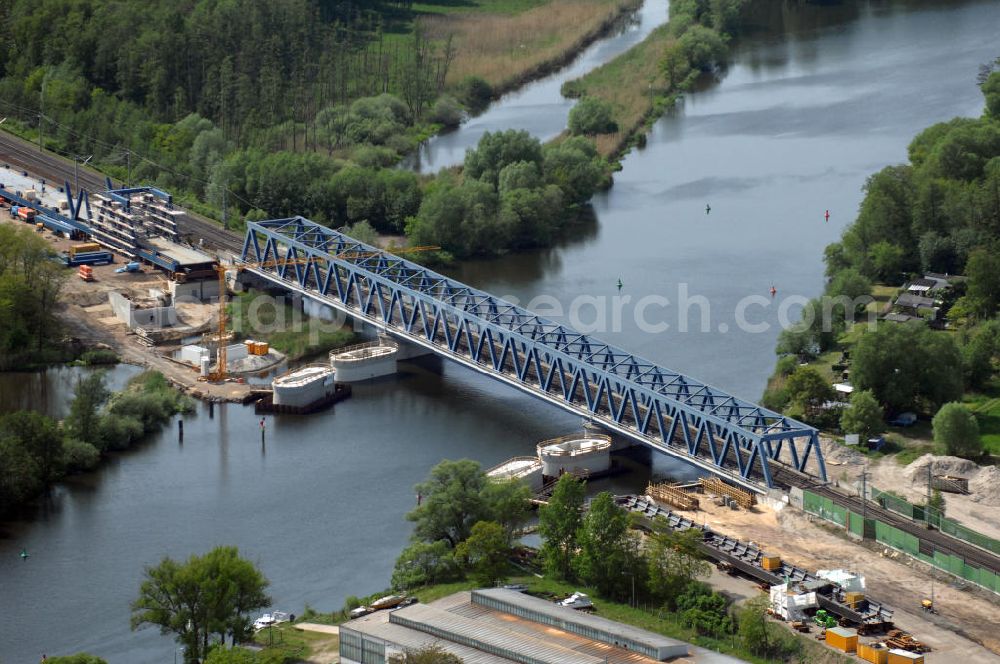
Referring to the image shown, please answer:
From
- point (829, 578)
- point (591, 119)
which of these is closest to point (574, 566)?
point (829, 578)

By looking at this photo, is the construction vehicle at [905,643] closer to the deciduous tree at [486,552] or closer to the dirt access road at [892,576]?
the dirt access road at [892,576]

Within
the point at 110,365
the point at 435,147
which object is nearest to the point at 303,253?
the point at 110,365

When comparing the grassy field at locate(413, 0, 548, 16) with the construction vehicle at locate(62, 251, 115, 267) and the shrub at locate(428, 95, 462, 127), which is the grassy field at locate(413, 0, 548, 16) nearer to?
the shrub at locate(428, 95, 462, 127)

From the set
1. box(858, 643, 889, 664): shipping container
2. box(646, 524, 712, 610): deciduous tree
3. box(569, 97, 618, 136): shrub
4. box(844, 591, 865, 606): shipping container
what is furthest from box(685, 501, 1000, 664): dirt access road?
box(569, 97, 618, 136): shrub

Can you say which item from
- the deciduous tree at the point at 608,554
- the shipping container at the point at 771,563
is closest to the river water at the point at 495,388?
the deciduous tree at the point at 608,554

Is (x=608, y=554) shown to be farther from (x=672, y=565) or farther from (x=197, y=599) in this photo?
(x=197, y=599)

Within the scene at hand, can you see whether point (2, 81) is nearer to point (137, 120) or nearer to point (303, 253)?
point (137, 120)

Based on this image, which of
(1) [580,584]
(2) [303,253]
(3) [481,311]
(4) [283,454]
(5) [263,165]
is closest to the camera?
(1) [580,584]
